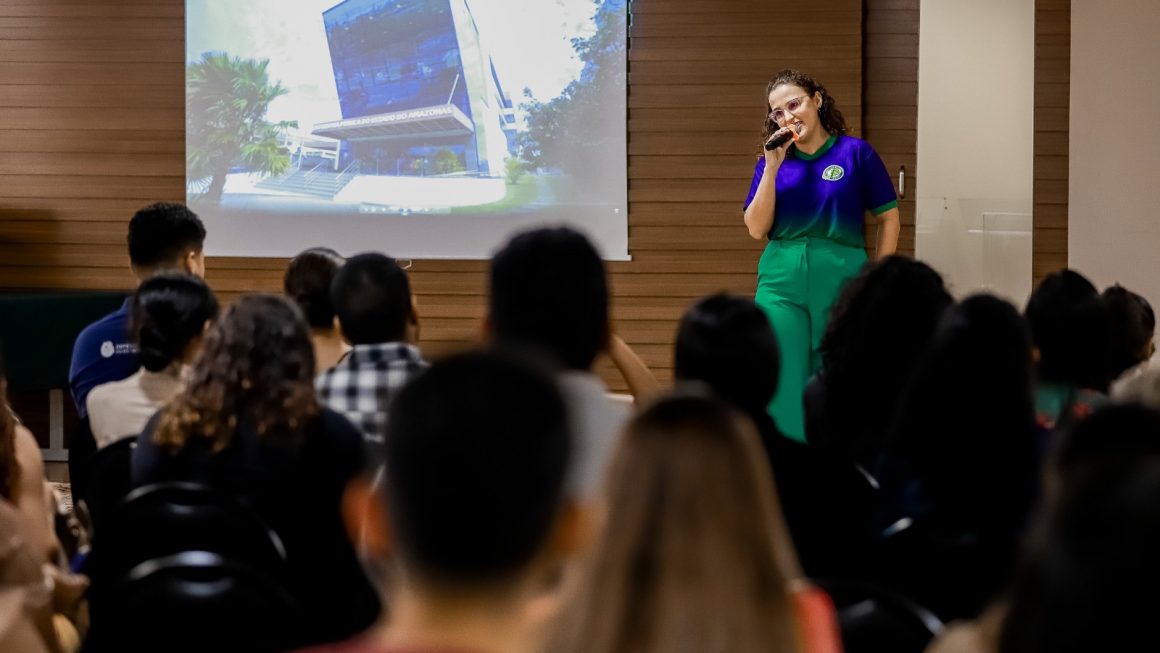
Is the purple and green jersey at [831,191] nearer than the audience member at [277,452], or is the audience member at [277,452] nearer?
the audience member at [277,452]

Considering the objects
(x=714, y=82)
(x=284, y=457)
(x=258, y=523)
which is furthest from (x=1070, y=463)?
(x=714, y=82)

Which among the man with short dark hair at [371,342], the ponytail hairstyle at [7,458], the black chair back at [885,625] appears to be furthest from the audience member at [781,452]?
the ponytail hairstyle at [7,458]

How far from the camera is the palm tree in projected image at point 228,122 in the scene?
643 centimetres

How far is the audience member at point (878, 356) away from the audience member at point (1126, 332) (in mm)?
633

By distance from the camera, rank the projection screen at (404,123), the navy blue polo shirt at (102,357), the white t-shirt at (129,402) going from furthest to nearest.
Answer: the projection screen at (404,123), the navy blue polo shirt at (102,357), the white t-shirt at (129,402)

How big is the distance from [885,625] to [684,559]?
2.28 ft

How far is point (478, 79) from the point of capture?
631cm

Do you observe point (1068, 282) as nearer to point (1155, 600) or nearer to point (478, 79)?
point (1155, 600)

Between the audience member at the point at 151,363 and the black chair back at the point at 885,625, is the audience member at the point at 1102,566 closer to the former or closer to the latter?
the black chair back at the point at 885,625

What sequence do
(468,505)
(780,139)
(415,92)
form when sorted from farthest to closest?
(415,92) → (780,139) → (468,505)

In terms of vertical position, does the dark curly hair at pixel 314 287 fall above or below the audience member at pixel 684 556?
above

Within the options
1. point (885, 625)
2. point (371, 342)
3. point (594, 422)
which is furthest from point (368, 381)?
point (885, 625)

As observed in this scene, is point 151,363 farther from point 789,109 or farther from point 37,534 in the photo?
point 789,109

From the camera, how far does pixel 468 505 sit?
97 centimetres
